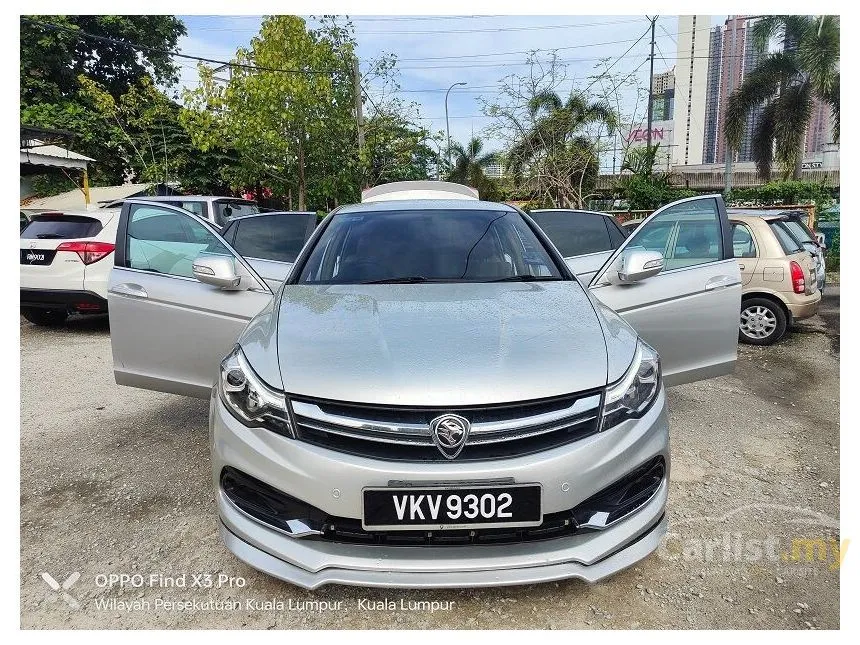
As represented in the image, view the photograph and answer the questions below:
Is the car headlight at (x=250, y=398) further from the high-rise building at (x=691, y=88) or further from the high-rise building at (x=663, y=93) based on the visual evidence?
the high-rise building at (x=663, y=93)

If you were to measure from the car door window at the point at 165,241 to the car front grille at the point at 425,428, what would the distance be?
1.78 metres

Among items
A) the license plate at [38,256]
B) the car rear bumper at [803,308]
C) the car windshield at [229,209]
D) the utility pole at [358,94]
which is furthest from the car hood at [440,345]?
the utility pole at [358,94]

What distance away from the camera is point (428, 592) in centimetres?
222

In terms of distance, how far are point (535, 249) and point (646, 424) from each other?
4.56ft

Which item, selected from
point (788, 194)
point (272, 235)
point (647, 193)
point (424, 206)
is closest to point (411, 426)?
point (424, 206)

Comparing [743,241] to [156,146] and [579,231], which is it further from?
[156,146]

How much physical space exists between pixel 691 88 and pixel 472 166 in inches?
456

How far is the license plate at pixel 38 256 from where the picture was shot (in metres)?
6.64

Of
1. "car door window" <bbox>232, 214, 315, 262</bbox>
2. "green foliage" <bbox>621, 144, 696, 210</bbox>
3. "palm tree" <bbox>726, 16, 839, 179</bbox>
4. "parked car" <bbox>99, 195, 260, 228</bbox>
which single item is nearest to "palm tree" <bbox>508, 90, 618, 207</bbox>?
"green foliage" <bbox>621, 144, 696, 210</bbox>

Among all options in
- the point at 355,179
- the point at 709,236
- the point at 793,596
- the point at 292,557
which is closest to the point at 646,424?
the point at 793,596

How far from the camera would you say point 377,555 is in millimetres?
1863

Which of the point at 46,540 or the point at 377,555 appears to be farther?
the point at 46,540

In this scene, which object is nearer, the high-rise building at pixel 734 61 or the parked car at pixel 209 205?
the parked car at pixel 209 205

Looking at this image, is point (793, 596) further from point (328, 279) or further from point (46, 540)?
point (46, 540)
